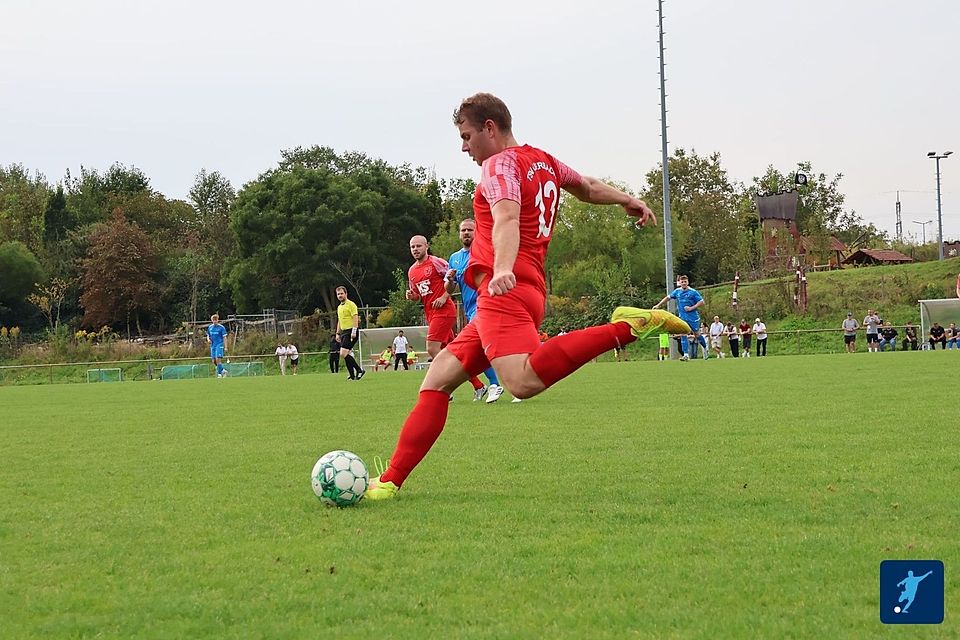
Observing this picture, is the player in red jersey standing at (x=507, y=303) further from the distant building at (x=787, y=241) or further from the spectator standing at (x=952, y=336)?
the distant building at (x=787, y=241)

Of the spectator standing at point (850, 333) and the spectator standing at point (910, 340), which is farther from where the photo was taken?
the spectator standing at point (910, 340)

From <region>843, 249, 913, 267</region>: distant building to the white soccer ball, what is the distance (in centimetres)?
6133

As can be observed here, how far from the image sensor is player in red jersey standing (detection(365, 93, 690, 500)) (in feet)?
16.8

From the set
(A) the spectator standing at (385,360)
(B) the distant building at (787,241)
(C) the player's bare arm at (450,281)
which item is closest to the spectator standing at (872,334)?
(B) the distant building at (787,241)

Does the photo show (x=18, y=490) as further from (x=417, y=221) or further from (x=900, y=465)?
(x=417, y=221)

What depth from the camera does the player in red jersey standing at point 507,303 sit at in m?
5.13

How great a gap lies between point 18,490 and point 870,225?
267 ft

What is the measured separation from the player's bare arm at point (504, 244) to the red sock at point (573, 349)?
17.7 inches

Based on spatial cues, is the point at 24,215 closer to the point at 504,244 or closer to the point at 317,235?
the point at 317,235

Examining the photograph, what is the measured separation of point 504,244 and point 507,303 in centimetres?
41

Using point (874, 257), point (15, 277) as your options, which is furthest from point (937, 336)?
point (15, 277)

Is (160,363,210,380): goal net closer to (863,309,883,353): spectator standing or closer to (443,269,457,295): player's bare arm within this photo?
(863,309,883,353): spectator standing

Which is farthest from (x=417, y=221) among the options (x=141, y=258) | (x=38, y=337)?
(x=38, y=337)

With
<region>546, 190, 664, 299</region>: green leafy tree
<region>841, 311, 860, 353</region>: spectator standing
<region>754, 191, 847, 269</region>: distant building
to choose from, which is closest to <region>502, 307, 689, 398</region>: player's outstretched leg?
<region>841, 311, 860, 353</region>: spectator standing
